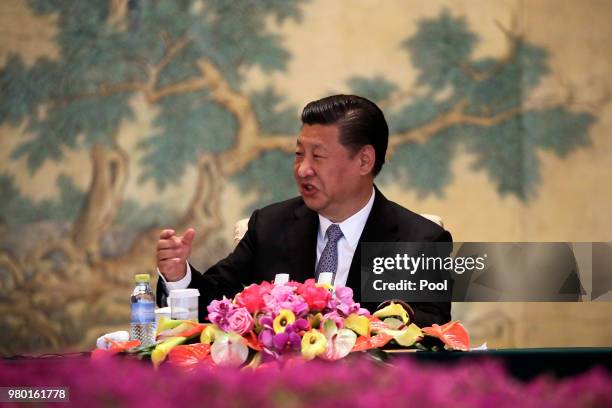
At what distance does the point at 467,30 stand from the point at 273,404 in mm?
4140

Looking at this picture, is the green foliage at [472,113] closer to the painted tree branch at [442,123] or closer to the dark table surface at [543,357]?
the painted tree branch at [442,123]

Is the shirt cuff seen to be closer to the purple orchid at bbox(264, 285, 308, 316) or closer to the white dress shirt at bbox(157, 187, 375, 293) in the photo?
the white dress shirt at bbox(157, 187, 375, 293)

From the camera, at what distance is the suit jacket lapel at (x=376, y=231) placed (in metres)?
2.33

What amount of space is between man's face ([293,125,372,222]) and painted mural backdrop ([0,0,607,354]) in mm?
1794

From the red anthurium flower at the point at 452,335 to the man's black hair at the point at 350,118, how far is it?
1167 millimetres

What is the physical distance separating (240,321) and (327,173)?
4.07 feet

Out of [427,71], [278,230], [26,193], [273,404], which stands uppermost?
[427,71]

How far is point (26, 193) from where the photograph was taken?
13.9ft

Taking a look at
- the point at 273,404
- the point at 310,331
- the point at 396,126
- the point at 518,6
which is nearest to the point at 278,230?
the point at 310,331

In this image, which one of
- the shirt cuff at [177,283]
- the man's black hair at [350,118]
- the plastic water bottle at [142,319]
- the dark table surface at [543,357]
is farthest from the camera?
the man's black hair at [350,118]

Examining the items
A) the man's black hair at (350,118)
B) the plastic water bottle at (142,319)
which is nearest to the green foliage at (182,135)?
the man's black hair at (350,118)

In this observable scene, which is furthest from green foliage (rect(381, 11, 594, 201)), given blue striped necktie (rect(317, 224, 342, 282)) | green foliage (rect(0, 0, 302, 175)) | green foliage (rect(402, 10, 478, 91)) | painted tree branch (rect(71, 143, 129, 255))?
blue striped necktie (rect(317, 224, 342, 282))

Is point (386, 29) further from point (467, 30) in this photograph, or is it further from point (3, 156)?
point (3, 156)

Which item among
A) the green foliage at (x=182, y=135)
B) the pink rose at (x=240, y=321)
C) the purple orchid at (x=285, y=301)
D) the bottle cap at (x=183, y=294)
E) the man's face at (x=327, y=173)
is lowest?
the pink rose at (x=240, y=321)
